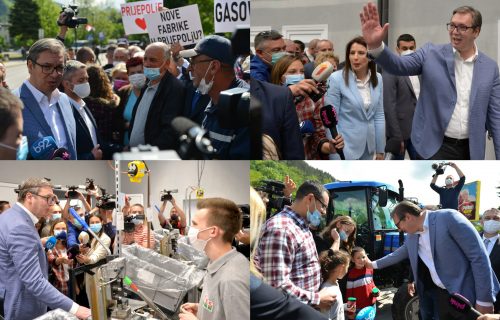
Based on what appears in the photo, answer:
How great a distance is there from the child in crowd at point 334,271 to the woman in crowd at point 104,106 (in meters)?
1.27

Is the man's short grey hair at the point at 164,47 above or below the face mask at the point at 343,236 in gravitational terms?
above

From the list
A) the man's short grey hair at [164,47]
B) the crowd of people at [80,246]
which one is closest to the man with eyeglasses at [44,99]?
the crowd of people at [80,246]

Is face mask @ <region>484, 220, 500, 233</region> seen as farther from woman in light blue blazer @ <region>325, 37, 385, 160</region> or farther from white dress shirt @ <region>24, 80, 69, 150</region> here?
white dress shirt @ <region>24, 80, 69, 150</region>

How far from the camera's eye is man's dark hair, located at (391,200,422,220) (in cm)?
352

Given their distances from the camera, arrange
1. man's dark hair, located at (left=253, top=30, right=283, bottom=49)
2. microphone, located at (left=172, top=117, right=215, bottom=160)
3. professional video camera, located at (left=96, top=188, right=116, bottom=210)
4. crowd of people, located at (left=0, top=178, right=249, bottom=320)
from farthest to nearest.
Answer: professional video camera, located at (left=96, top=188, right=116, bottom=210) → microphone, located at (left=172, top=117, right=215, bottom=160) → man's dark hair, located at (left=253, top=30, right=283, bottom=49) → crowd of people, located at (left=0, top=178, right=249, bottom=320)

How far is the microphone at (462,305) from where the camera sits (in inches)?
137

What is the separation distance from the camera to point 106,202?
3.75 meters

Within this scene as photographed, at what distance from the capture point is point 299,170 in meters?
3.53

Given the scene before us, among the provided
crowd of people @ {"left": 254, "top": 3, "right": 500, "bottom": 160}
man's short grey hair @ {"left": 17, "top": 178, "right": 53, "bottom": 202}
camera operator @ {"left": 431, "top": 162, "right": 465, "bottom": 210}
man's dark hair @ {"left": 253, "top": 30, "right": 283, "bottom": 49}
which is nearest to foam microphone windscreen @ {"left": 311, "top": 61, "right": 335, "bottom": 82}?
crowd of people @ {"left": 254, "top": 3, "right": 500, "bottom": 160}

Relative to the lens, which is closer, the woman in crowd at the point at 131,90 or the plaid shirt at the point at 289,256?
the plaid shirt at the point at 289,256

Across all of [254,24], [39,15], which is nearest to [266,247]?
[254,24]

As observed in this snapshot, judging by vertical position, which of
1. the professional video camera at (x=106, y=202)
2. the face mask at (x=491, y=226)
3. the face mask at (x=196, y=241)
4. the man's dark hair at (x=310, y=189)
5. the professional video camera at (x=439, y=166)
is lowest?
the face mask at (x=196, y=241)

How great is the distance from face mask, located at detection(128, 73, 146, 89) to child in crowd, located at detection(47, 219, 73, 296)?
33.6 inches

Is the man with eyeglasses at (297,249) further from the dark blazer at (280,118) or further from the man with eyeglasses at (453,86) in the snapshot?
the man with eyeglasses at (453,86)
